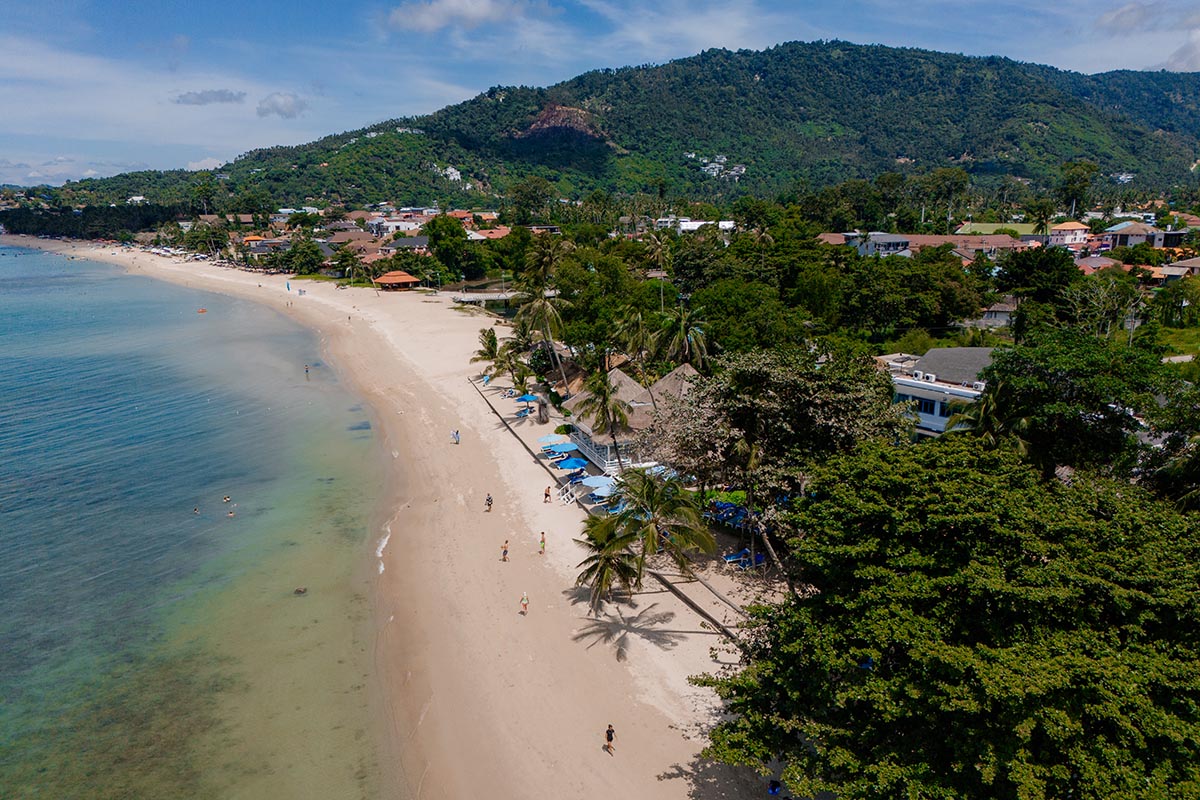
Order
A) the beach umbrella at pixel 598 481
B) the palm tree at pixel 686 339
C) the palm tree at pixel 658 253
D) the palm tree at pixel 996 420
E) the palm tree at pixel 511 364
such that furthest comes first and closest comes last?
1. the palm tree at pixel 658 253
2. the palm tree at pixel 511 364
3. the palm tree at pixel 686 339
4. the beach umbrella at pixel 598 481
5. the palm tree at pixel 996 420

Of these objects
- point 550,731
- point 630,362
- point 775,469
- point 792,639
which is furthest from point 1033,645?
point 630,362

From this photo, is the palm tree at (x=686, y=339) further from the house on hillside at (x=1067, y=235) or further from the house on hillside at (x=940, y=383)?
the house on hillside at (x=1067, y=235)

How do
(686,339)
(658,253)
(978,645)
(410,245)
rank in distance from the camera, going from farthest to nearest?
1. (410,245)
2. (658,253)
3. (686,339)
4. (978,645)

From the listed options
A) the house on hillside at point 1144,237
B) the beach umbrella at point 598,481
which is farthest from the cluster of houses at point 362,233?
the house on hillside at point 1144,237

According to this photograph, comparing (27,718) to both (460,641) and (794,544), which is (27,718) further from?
(794,544)

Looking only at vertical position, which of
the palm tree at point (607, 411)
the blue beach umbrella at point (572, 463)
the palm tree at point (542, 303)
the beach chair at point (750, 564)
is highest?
the palm tree at point (542, 303)

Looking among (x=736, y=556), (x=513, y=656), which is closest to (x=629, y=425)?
(x=736, y=556)

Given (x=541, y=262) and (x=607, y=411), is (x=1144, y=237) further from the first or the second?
(x=607, y=411)
